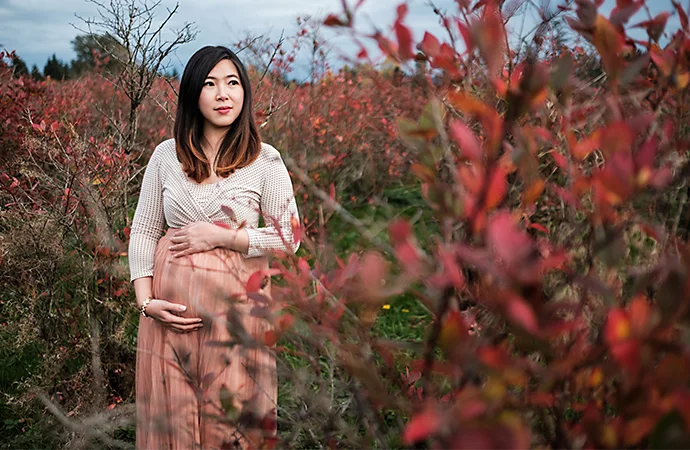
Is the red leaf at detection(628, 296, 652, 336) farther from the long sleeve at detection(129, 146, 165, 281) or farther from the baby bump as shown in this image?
the long sleeve at detection(129, 146, 165, 281)

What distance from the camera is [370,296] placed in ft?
2.98

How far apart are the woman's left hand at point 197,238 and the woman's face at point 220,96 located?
38 centimetres

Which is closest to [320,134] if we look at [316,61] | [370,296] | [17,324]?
[316,61]

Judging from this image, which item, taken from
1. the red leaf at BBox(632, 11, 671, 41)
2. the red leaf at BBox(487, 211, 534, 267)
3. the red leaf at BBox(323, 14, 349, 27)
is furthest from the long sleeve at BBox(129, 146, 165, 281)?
the red leaf at BBox(487, 211, 534, 267)

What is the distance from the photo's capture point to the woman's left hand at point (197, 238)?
6.25 feet

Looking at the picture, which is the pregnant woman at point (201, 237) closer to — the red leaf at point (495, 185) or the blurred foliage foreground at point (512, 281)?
the blurred foliage foreground at point (512, 281)

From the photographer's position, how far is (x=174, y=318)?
1.88 metres

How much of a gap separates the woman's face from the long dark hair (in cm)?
2

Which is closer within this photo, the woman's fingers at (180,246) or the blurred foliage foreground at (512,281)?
the blurred foliage foreground at (512,281)

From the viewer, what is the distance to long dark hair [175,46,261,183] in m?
2.04

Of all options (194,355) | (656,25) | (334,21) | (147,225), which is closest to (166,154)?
(147,225)

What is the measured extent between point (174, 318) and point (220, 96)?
2.45 feet

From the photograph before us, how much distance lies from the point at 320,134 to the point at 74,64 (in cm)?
1305

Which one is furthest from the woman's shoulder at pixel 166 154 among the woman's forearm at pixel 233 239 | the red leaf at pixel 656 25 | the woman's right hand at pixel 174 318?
the red leaf at pixel 656 25
